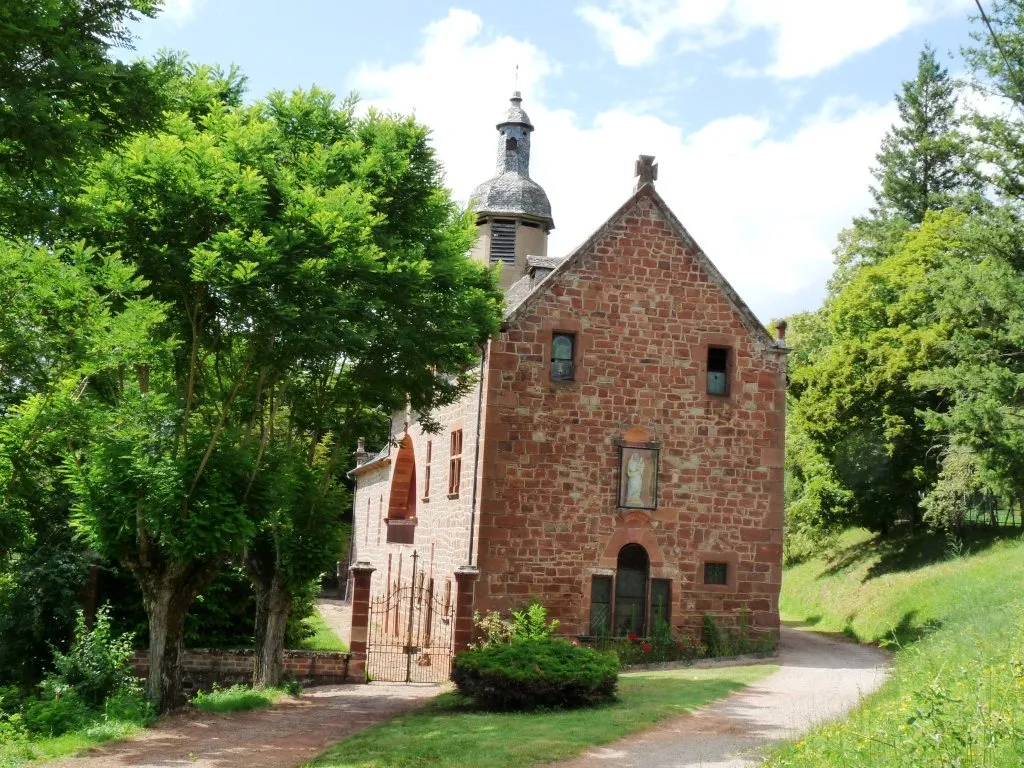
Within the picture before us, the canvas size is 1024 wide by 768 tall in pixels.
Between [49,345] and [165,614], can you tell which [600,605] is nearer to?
[165,614]

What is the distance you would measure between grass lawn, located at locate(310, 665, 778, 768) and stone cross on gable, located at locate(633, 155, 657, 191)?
36.5 feet

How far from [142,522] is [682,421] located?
11.8 meters

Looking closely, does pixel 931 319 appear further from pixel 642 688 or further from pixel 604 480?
pixel 642 688

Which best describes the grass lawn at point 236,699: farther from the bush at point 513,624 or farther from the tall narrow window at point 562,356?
the tall narrow window at point 562,356

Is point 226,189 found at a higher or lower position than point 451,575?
higher

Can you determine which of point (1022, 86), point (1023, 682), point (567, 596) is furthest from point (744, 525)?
point (1023, 682)

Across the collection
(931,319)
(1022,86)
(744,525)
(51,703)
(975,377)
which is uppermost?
(1022,86)

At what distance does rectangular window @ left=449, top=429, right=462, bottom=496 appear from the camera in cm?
2322

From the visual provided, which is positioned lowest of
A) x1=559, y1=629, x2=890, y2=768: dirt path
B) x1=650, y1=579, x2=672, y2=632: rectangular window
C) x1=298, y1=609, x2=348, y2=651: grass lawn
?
x1=298, y1=609, x2=348, y2=651: grass lawn

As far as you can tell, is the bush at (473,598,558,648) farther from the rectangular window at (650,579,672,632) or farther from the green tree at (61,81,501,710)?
the green tree at (61,81,501,710)

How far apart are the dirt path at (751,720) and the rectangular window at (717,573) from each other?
7.38ft

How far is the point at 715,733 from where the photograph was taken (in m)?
12.2

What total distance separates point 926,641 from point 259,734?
409 inches

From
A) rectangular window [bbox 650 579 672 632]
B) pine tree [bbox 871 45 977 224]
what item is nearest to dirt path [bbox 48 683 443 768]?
rectangular window [bbox 650 579 672 632]
